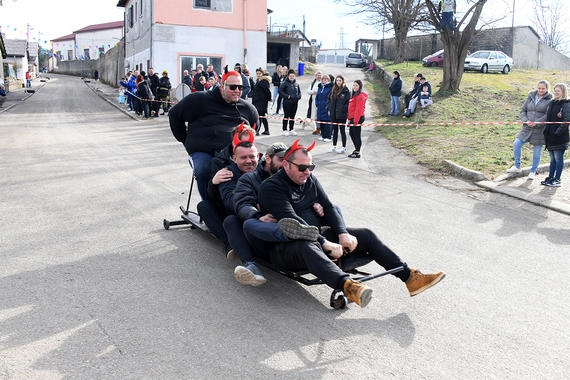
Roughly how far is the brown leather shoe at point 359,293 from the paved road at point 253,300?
26 cm

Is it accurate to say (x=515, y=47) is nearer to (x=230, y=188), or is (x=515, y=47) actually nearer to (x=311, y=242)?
(x=230, y=188)

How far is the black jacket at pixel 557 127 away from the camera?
8.27 meters

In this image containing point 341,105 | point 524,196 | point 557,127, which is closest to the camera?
point 524,196

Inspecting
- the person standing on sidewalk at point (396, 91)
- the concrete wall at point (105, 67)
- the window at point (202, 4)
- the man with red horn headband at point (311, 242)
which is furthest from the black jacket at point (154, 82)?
the concrete wall at point (105, 67)

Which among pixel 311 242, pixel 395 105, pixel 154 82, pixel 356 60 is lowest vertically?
pixel 311 242

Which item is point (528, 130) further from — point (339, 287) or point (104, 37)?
point (104, 37)

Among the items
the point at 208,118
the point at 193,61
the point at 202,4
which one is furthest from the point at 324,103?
the point at 202,4

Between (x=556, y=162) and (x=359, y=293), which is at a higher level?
(x=556, y=162)

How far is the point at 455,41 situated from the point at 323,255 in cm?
1710

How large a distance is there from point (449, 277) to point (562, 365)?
155 cm

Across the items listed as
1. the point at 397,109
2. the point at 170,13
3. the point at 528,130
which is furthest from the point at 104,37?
the point at 528,130

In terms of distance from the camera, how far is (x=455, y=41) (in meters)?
18.4

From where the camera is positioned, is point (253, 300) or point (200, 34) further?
point (200, 34)

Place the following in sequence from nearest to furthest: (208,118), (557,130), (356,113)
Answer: (208,118) → (557,130) → (356,113)
